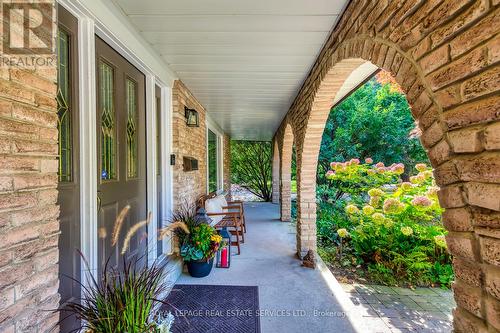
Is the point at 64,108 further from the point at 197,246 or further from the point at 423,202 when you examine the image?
the point at 423,202

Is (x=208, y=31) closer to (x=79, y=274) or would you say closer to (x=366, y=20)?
(x=366, y=20)

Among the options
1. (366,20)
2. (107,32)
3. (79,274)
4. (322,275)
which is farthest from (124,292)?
(322,275)

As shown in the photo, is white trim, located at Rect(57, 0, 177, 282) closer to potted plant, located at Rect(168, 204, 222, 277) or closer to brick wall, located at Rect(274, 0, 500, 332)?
potted plant, located at Rect(168, 204, 222, 277)

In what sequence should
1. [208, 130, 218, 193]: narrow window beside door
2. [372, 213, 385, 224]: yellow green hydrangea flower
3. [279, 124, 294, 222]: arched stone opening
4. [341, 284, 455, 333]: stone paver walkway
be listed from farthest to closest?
1. [208, 130, 218, 193]: narrow window beside door
2. [279, 124, 294, 222]: arched stone opening
3. [372, 213, 385, 224]: yellow green hydrangea flower
4. [341, 284, 455, 333]: stone paver walkway

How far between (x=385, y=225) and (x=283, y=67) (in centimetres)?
231

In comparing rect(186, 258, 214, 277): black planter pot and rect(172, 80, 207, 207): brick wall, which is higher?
rect(172, 80, 207, 207): brick wall

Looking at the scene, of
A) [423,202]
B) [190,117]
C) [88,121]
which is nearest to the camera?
[88,121]

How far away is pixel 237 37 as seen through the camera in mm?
2078

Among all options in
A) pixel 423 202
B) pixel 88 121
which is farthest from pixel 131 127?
pixel 423 202

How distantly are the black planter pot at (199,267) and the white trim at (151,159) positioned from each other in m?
0.44

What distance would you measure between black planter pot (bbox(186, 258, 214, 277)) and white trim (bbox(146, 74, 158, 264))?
44 cm

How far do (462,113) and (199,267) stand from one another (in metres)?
2.71

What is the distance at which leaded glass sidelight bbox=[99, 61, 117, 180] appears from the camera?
1.85 meters

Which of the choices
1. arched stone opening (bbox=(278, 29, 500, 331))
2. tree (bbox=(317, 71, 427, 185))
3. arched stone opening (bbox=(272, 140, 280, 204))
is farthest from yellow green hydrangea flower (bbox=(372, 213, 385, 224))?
arched stone opening (bbox=(272, 140, 280, 204))
